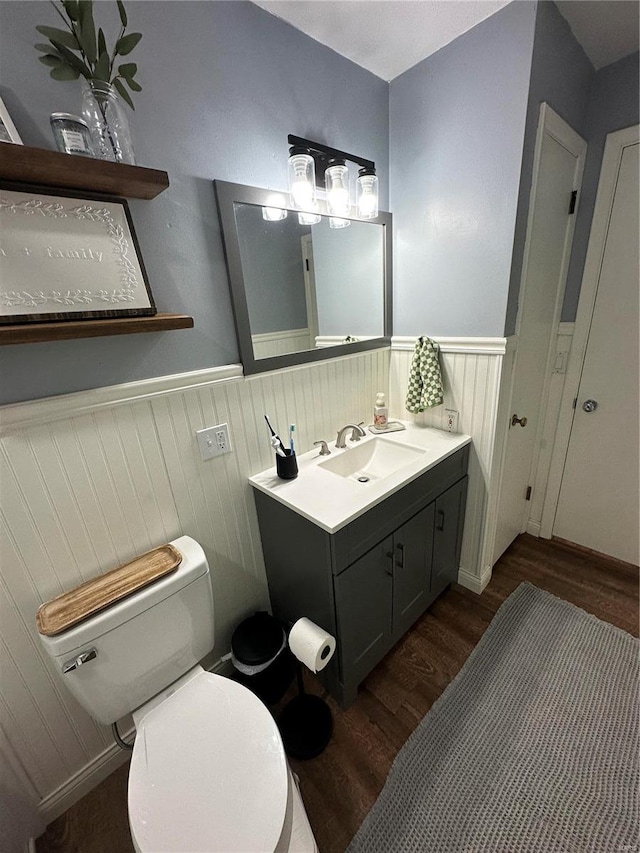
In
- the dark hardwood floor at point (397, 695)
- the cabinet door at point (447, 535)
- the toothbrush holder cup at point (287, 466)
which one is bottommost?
the dark hardwood floor at point (397, 695)

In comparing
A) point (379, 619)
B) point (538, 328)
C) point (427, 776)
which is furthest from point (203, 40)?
point (427, 776)

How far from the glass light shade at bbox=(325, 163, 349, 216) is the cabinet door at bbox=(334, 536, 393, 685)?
4.25 feet

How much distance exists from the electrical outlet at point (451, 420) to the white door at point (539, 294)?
25cm

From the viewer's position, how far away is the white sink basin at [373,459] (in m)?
1.46

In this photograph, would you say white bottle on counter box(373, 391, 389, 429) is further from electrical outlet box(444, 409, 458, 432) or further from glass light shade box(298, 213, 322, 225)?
glass light shade box(298, 213, 322, 225)

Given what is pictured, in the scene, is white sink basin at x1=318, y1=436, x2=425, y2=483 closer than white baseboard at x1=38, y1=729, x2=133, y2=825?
No

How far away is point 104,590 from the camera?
93cm

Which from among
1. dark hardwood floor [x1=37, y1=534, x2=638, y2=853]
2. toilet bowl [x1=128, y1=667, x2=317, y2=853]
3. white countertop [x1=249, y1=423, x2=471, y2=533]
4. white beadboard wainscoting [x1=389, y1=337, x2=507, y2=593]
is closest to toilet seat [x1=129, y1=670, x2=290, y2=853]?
toilet bowl [x1=128, y1=667, x2=317, y2=853]

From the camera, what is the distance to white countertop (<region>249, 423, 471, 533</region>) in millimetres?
1049

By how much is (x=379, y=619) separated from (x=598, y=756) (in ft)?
2.64

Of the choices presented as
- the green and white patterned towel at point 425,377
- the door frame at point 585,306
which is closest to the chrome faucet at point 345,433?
the green and white patterned towel at point 425,377

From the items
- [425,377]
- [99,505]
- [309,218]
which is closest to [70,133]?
[309,218]

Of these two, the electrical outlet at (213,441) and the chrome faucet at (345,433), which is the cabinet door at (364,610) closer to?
the chrome faucet at (345,433)

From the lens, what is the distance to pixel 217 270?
3.59 feet
